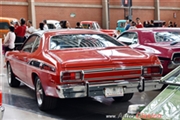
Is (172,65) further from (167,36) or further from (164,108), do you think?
(164,108)

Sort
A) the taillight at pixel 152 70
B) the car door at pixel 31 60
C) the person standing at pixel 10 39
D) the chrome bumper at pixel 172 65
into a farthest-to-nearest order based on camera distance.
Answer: the person standing at pixel 10 39
the chrome bumper at pixel 172 65
the car door at pixel 31 60
the taillight at pixel 152 70

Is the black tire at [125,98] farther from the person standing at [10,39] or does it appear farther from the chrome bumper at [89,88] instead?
the person standing at [10,39]

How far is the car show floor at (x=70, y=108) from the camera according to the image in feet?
20.5

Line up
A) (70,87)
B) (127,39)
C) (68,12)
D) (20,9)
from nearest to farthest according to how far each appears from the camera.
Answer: (70,87), (127,39), (20,9), (68,12)

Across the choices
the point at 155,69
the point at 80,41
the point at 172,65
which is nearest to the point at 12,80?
the point at 80,41

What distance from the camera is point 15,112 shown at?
668cm

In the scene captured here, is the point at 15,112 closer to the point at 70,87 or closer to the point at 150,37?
the point at 70,87

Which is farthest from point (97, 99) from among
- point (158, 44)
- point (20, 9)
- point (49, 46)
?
point (20, 9)

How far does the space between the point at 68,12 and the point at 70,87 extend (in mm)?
28160

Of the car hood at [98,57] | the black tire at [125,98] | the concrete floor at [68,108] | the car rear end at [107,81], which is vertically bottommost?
the concrete floor at [68,108]

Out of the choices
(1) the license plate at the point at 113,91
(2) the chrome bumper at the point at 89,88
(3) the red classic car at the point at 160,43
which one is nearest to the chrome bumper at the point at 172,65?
(3) the red classic car at the point at 160,43

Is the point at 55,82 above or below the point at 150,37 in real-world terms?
below

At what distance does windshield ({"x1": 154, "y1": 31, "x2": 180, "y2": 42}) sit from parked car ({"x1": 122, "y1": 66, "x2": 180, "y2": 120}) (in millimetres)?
6068

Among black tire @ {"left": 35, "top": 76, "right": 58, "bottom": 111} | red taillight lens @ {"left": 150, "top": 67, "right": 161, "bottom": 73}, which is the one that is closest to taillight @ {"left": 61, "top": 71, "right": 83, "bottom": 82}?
black tire @ {"left": 35, "top": 76, "right": 58, "bottom": 111}
